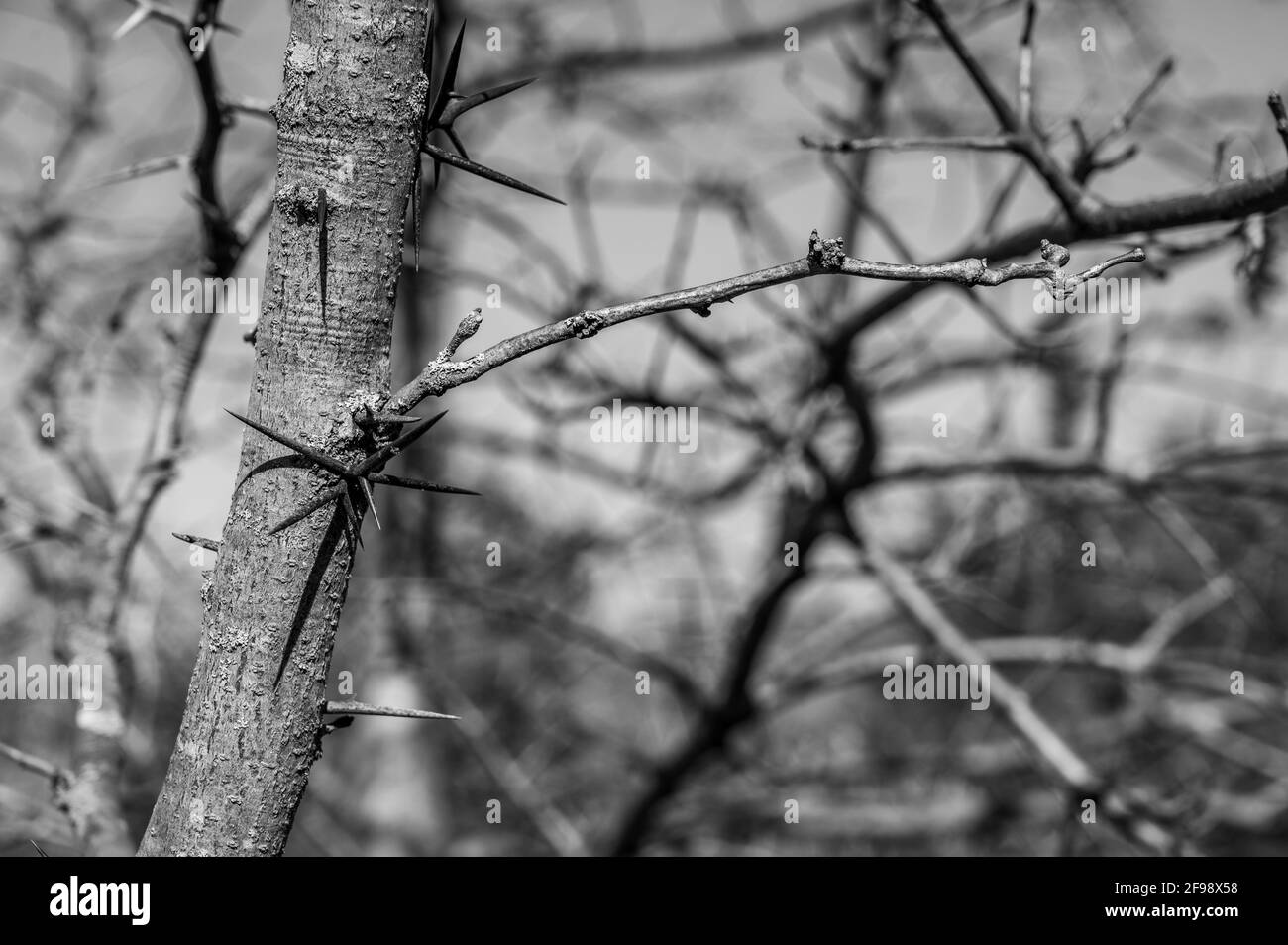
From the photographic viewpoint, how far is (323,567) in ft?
4.60

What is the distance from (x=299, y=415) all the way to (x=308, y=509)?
13cm

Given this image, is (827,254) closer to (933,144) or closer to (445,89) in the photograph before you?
(445,89)

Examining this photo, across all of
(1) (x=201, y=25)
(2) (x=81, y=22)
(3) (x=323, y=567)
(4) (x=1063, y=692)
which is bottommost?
(4) (x=1063, y=692)

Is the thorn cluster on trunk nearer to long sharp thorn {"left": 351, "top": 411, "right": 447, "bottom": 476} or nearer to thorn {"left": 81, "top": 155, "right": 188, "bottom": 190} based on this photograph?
long sharp thorn {"left": 351, "top": 411, "right": 447, "bottom": 476}

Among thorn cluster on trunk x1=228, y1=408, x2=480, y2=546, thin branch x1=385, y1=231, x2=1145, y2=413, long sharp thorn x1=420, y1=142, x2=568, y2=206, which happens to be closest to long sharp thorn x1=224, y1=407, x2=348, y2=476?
thorn cluster on trunk x1=228, y1=408, x2=480, y2=546

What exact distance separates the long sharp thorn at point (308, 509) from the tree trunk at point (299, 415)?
18 mm

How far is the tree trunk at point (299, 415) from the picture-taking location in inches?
54.2

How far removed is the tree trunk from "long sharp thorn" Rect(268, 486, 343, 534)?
0.06 feet
